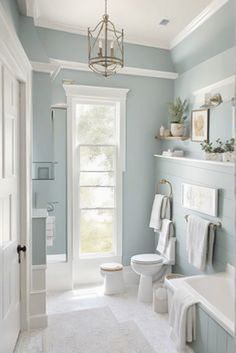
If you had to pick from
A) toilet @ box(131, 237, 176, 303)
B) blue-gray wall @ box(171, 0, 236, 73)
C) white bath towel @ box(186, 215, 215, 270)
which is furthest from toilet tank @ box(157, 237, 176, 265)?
blue-gray wall @ box(171, 0, 236, 73)

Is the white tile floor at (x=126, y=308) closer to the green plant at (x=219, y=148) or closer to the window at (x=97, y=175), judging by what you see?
the window at (x=97, y=175)

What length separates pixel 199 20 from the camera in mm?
3148

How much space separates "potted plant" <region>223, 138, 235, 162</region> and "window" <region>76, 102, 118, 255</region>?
5.30ft

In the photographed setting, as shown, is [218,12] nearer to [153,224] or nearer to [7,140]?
[7,140]

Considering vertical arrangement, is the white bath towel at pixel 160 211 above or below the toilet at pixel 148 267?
above

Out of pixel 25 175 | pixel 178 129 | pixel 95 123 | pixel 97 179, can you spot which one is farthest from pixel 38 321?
pixel 178 129

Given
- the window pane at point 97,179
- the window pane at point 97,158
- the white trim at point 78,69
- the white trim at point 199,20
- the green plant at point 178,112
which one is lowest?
the window pane at point 97,179

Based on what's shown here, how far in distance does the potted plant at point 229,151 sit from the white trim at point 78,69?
1.57m

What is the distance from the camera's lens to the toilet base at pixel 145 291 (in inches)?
141

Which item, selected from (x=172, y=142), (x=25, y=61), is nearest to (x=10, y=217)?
(x=25, y=61)

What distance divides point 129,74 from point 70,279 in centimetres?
270

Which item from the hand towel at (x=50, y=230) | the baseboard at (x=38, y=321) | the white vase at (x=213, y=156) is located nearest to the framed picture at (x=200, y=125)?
the white vase at (x=213, y=156)

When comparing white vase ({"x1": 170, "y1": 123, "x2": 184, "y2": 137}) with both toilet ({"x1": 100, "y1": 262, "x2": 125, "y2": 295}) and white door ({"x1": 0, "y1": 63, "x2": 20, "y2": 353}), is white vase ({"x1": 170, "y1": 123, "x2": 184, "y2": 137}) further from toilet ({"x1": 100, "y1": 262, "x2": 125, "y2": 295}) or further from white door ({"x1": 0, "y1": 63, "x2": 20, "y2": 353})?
white door ({"x1": 0, "y1": 63, "x2": 20, "y2": 353})

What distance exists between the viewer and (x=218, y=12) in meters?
2.87
